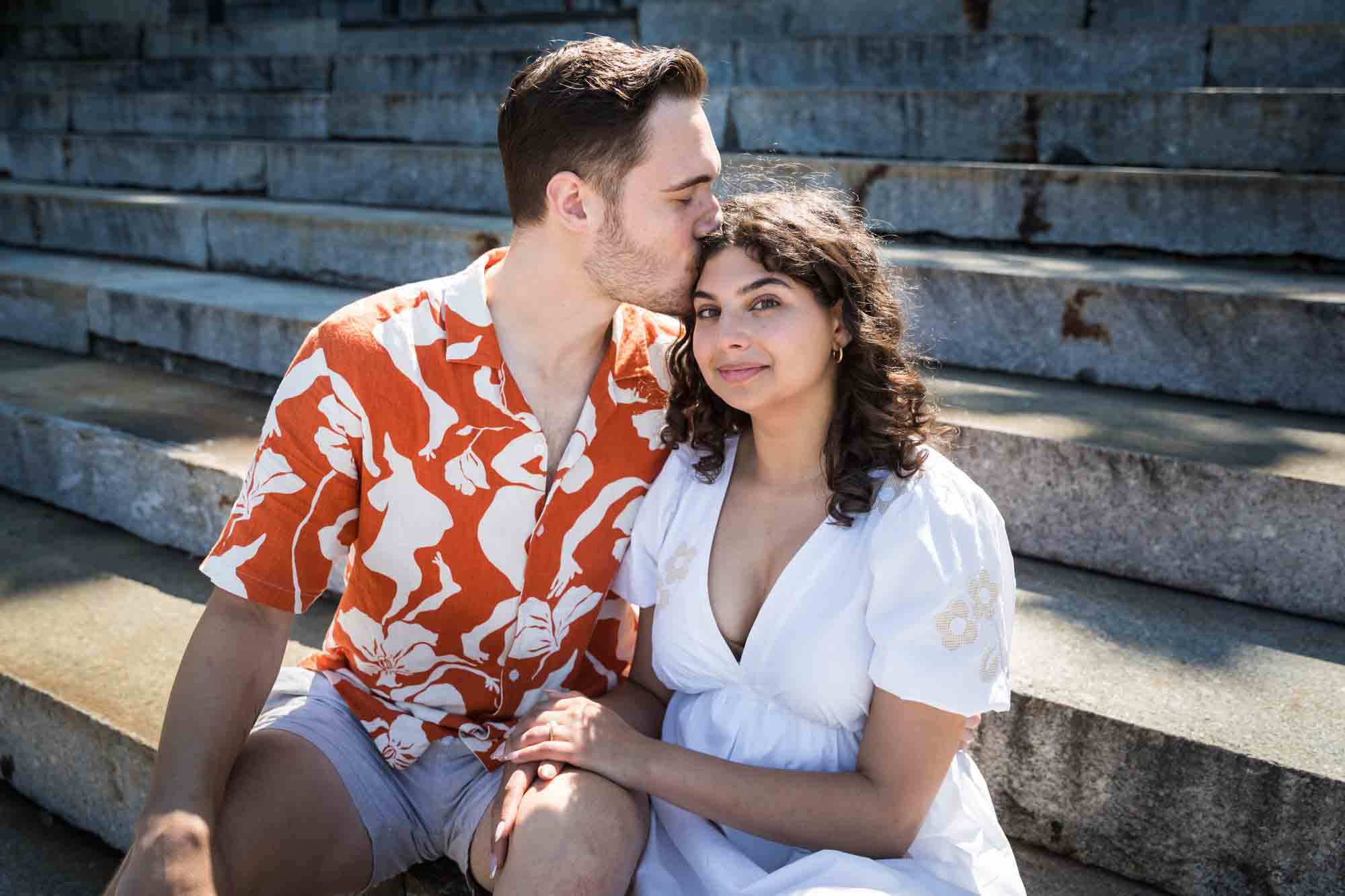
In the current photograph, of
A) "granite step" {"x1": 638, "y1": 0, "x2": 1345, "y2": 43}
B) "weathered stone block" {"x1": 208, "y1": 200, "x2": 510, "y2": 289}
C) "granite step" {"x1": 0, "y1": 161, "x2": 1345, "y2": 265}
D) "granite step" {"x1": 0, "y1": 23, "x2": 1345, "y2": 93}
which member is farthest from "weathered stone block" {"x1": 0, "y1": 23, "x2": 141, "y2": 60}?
"granite step" {"x1": 638, "y1": 0, "x2": 1345, "y2": 43}

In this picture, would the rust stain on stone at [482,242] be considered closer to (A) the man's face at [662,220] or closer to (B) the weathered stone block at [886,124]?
(B) the weathered stone block at [886,124]

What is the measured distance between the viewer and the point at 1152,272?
10.3 feet

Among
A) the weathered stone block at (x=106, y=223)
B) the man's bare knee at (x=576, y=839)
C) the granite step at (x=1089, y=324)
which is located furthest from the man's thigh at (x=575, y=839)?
the weathered stone block at (x=106, y=223)

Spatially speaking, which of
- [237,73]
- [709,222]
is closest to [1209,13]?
[709,222]

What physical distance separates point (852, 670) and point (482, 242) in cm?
272

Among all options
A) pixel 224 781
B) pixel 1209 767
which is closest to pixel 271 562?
pixel 224 781

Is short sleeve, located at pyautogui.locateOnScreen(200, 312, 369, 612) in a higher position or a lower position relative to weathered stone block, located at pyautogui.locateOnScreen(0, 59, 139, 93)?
lower

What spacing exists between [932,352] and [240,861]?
2.33m

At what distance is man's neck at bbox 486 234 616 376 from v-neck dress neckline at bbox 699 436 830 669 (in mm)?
337

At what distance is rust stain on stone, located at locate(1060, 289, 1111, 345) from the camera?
9.77 feet

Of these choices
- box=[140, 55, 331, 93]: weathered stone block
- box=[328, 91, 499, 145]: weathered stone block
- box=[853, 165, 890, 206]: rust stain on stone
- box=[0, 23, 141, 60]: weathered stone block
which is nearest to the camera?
box=[853, 165, 890, 206]: rust stain on stone

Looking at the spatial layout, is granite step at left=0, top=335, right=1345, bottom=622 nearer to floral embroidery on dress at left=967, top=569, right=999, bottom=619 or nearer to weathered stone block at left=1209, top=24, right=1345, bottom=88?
floral embroidery on dress at left=967, top=569, right=999, bottom=619

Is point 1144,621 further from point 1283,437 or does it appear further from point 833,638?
point 833,638

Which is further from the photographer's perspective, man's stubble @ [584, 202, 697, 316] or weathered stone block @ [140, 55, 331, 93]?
weathered stone block @ [140, 55, 331, 93]
